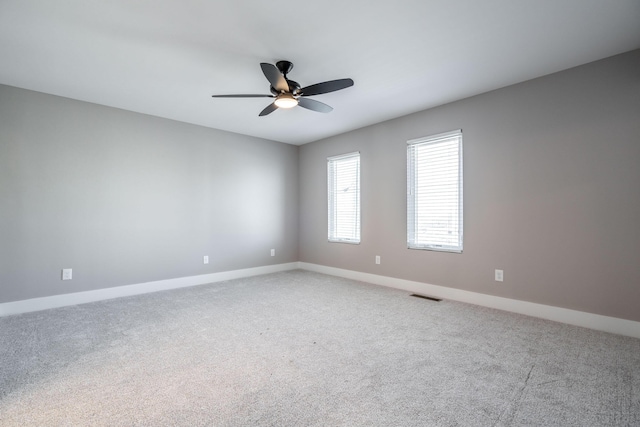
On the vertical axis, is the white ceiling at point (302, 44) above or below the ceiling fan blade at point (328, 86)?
above

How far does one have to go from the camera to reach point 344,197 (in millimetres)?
5227

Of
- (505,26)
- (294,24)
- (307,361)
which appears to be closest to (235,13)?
(294,24)

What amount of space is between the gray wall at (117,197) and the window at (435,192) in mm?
2661

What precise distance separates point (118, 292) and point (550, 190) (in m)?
5.24

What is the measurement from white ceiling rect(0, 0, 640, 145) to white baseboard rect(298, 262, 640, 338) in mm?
2391

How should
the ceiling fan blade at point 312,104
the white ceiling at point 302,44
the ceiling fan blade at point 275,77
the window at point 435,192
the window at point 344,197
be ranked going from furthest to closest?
the window at point 344,197
the window at point 435,192
the ceiling fan blade at point 312,104
the ceiling fan blade at point 275,77
the white ceiling at point 302,44

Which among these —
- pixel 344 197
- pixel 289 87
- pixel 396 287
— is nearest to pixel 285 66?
pixel 289 87

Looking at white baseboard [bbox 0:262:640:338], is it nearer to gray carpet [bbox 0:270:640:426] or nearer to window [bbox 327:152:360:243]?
gray carpet [bbox 0:270:640:426]

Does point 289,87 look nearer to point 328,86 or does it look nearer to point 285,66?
point 285,66

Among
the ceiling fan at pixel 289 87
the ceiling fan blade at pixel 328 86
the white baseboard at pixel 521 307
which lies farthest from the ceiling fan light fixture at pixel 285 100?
the white baseboard at pixel 521 307

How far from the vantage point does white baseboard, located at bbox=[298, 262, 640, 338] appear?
2676 mm

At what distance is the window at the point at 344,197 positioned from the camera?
16.5 feet

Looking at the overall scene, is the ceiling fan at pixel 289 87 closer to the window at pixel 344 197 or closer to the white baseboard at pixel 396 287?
the window at pixel 344 197

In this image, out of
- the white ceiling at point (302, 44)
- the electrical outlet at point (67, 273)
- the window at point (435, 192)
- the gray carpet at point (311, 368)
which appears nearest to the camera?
the gray carpet at point (311, 368)
